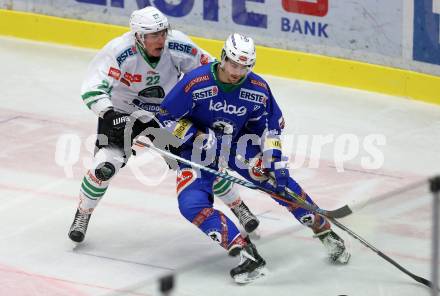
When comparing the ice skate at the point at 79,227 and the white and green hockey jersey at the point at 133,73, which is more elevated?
the white and green hockey jersey at the point at 133,73

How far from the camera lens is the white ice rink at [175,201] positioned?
369 cm

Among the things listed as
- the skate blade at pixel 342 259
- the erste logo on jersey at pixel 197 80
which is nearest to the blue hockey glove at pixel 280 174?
the erste logo on jersey at pixel 197 80

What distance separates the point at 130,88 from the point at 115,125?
359 millimetres

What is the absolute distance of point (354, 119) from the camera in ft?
24.6

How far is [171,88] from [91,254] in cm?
92

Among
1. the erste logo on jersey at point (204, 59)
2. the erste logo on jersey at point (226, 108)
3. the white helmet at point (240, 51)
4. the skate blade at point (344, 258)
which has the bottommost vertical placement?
the skate blade at point (344, 258)

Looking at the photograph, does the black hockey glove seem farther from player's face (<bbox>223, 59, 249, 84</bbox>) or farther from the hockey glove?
player's face (<bbox>223, 59, 249, 84</bbox>)

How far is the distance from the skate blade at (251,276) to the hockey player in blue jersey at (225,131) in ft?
1.15

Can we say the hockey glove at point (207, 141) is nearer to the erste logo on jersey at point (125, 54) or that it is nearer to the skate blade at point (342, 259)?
the erste logo on jersey at point (125, 54)

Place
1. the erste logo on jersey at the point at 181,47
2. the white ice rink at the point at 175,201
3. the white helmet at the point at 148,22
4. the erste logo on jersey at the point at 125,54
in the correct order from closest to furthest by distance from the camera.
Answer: the white ice rink at the point at 175,201
the white helmet at the point at 148,22
the erste logo on jersey at the point at 125,54
the erste logo on jersey at the point at 181,47

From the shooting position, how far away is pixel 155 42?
17.9 ft

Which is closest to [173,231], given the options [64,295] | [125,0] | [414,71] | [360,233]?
[64,295]

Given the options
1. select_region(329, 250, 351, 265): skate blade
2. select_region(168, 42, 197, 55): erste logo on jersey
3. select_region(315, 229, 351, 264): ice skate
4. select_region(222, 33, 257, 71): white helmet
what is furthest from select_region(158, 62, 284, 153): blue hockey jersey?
select_region(329, 250, 351, 265): skate blade

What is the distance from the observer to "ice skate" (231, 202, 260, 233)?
222 inches
